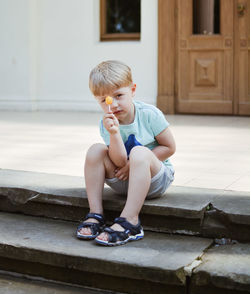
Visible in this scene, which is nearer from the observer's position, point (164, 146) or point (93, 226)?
point (93, 226)

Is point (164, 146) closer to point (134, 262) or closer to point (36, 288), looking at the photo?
point (134, 262)

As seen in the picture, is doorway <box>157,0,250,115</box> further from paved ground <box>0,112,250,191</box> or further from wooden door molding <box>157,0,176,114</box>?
paved ground <box>0,112,250,191</box>

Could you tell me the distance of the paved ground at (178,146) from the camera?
3.14 metres

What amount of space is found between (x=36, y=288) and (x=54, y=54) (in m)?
6.36

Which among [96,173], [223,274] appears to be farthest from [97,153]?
[223,274]

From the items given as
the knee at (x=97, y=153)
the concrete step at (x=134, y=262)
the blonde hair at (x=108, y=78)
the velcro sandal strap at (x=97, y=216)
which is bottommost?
the concrete step at (x=134, y=262)

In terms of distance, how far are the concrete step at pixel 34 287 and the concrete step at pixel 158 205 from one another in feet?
1.25

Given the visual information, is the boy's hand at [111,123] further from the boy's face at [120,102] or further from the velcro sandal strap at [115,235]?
the velcro sandal strap at [115,235]

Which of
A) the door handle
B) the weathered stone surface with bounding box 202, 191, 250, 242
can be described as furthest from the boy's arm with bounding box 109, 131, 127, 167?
the door handle

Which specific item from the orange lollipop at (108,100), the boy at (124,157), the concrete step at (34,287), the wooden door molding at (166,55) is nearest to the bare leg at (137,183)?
the boy at (124,157)

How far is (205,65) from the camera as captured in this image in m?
7.15

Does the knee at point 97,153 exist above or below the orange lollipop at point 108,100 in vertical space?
below

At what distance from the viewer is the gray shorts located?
2379 millimetres

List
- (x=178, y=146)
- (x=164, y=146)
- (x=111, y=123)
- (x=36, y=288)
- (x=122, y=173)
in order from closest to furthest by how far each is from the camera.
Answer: (x=36, y=288) → (x=111, y=123) → (x=122, y=173) → (x=164, y=146) → (x=178, y=146)
